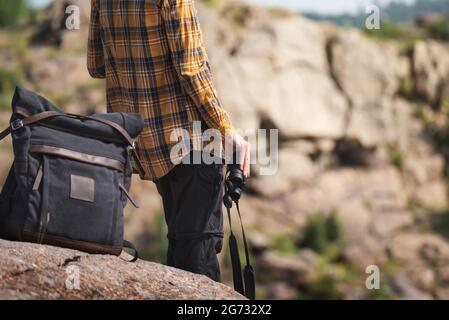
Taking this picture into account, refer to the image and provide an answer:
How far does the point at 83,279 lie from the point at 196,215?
0.56m

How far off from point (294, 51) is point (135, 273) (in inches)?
528

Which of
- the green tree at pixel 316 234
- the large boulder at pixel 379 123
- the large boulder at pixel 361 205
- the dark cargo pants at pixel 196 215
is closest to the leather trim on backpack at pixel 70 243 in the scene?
the dark cargo pants at pixel 196 215

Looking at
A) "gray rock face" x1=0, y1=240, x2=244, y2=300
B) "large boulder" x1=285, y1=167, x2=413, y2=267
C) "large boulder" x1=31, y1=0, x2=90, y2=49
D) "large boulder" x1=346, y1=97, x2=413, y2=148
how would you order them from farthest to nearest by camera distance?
"large boulder" x1=346, y1=97, x2=413, y2=148 < "large boulder" x1=31, y1=0, x2=90, y2=49 < "large boulder" x1=285, y1=167, x2=413, y2=267 < "gray rock face" x1=0, y1=240, x2=244, y2=300

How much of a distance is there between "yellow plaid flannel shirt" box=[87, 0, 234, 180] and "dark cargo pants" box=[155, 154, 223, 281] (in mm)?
103

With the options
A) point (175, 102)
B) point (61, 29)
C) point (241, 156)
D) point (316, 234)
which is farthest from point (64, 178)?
point (61, 29)

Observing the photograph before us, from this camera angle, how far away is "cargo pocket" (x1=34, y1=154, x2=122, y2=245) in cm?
285

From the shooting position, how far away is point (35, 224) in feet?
9.30

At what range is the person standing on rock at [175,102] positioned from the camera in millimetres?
3174

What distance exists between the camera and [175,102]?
3266mm

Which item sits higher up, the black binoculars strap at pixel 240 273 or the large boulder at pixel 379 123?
the large boulder at pixel 379 123

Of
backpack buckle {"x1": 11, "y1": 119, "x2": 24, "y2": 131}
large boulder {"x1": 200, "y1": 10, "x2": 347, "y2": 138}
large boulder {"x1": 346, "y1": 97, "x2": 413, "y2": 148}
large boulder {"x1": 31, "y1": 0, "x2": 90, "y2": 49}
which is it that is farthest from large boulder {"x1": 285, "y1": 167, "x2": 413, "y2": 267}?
backpack buckle {"x1": 11, "y1": 119, "x2": 24, "y2": 131}

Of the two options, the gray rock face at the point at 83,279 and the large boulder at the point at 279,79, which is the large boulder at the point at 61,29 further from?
the gray rock face at the point at 83,279

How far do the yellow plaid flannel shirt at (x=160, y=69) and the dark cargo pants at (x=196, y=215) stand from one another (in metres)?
0.10

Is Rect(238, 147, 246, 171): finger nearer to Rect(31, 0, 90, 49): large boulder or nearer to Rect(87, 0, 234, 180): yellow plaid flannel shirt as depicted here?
Rect(87, 0, 234, 180): yellow plaid flannel shirt
